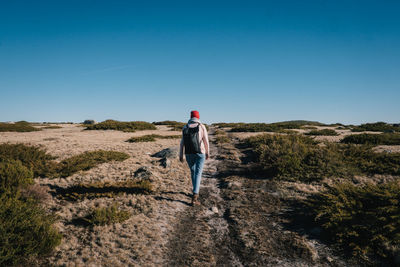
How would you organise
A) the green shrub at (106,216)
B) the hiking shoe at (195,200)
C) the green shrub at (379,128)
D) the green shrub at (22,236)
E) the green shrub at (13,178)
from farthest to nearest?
the green shrub at (379,128) < the hiking shoe at (195,200) < the green shrub at (13,178) < the green shrub at (106,216) < the green shrub at (22,236)

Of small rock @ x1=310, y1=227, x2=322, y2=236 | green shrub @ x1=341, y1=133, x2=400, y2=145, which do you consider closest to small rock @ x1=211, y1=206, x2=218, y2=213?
small rock @ x1=310, y1=227, x2=322, y2=236

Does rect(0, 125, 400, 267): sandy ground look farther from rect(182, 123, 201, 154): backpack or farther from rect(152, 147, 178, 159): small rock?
rect(152, 147, 178, 159): small rock

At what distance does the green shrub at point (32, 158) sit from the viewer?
7543mm

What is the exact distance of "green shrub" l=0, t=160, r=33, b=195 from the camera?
16.6 feet

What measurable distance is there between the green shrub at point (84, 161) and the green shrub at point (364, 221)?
8310 millimetres

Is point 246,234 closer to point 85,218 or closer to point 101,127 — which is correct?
point 85,218

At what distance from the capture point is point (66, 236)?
13.6 ft

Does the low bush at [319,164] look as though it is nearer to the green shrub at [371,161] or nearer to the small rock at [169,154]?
the green shrub at [371,161]

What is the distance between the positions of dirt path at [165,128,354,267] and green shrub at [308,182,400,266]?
497 millimetres

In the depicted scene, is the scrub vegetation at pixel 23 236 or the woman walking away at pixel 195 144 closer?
the scrub vegetation at pixel 23 236

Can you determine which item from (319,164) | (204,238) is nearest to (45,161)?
(204,238)

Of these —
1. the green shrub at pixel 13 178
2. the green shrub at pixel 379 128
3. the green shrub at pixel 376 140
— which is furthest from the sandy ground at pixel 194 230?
the green shrub at pixel 379 128

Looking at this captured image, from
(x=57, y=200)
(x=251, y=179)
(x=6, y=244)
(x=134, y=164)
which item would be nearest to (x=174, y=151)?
(x=134, y=164)

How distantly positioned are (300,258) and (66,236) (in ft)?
14.9
